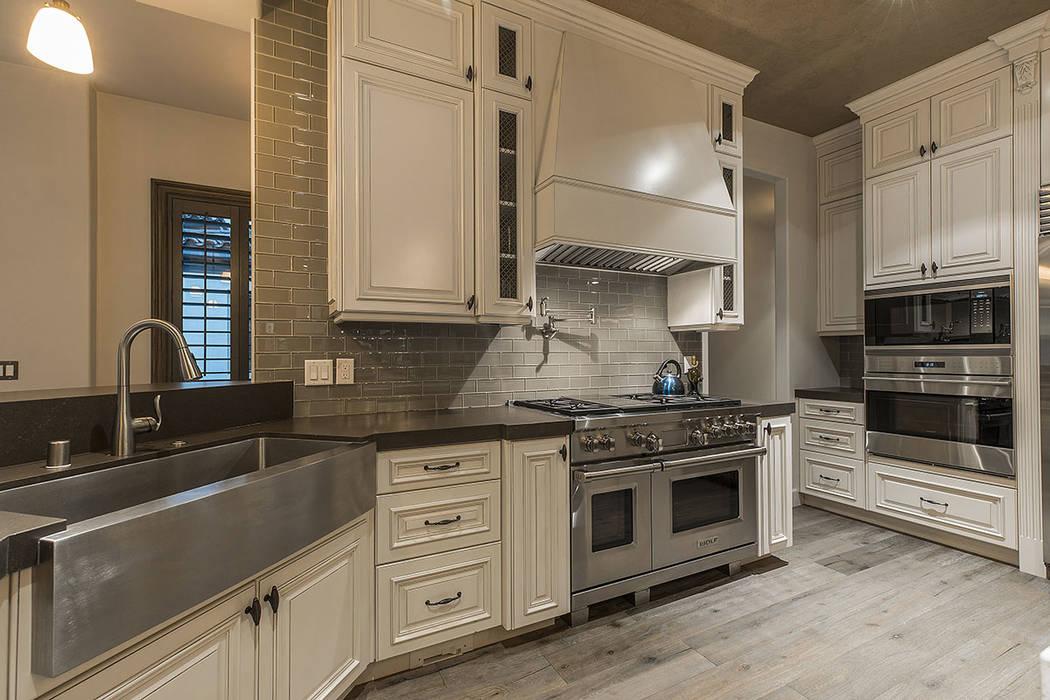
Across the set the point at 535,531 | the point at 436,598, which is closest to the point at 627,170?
the point at 535,531

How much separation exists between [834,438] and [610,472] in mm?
2421

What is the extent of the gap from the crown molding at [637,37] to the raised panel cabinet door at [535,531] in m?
2.04

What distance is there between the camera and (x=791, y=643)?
2.16 m

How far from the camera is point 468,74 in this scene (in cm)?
233

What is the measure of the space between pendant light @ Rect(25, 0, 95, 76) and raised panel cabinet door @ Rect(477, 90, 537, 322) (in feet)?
4.83

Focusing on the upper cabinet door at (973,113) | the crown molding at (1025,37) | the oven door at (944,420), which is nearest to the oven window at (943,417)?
the oven door at (944,420)

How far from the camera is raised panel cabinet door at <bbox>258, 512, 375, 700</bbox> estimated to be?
136 cm

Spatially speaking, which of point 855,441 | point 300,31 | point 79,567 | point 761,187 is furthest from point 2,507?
point 761,187

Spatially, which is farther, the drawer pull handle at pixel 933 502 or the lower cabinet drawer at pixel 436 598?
Result: the drawer pull handle at pixel 933 502

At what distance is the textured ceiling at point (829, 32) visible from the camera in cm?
272

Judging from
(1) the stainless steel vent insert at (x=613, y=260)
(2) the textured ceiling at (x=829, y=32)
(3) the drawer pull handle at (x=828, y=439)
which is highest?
(2) the textured ceiling at (x=829, y=32)

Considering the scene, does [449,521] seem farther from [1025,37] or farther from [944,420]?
[1025,37]

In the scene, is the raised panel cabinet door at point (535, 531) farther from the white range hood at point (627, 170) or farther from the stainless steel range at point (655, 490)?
the white range hood at point (627, 170)

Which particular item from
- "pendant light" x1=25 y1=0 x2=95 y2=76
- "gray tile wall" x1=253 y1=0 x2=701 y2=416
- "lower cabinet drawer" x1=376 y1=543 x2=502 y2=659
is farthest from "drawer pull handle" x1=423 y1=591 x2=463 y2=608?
"pendant light" x1=25 y1=0 x2=95 y2=76
